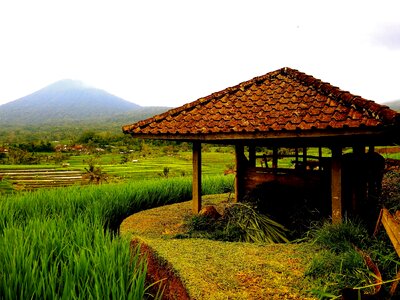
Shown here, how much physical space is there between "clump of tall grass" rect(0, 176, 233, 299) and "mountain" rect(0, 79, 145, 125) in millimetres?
118593

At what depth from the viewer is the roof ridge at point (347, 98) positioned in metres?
4.50

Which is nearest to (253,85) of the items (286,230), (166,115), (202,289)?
(166,115)

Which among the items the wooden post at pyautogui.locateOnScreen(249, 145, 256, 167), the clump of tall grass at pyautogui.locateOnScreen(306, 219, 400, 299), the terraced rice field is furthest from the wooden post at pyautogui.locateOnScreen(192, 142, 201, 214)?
the terraced rice field

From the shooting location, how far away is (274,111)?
584cm

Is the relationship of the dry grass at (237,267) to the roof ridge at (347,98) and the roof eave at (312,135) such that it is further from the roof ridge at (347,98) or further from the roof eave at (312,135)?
the roof ridge at (347,98)

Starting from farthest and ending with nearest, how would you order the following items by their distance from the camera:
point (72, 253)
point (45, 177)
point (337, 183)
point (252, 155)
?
point (45, 177), point (252, 155), point (337, 183), point (72, 253)

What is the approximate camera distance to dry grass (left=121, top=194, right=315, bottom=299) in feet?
11.2

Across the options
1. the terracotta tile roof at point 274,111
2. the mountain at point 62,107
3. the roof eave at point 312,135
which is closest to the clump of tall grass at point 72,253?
the roof eave at point 312,135

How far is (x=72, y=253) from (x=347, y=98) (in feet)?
13.8

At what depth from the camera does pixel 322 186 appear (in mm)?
6309

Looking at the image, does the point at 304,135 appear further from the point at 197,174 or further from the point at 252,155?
the point at 252,155

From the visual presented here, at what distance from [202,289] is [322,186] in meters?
3.53

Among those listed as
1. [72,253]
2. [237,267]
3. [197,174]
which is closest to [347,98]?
[197,174]

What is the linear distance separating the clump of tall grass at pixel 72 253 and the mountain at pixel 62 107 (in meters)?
119
